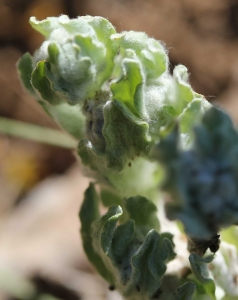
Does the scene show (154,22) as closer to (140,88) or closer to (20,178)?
(20,178)

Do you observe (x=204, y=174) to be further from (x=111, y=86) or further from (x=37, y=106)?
(x=37, y=106)

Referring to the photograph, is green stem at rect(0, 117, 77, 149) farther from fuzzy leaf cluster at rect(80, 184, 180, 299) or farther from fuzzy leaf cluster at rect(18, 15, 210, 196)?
fuzzy leaf cluster at rect(18, 15, 210, 196)

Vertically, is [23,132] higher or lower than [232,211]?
higher

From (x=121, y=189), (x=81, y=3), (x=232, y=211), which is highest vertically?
(x=81, y=3)

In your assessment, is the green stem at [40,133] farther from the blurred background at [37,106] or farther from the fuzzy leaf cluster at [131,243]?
the fuzzy leaf cluster at [131,243]

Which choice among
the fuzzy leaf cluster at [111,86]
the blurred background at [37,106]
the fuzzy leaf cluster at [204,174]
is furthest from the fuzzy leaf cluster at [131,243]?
the blurred background at [37,106]

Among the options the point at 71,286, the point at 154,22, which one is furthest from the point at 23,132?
the point at 154,22
